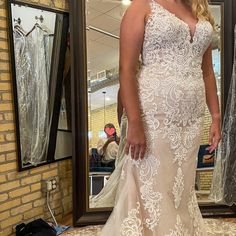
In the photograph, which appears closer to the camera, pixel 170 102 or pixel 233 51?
pixel 170 102

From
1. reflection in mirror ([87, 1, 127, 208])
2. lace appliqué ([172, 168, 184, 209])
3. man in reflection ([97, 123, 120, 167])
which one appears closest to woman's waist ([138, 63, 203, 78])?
lace appliqué ([172, 168, 184, 209])

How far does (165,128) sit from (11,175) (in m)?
1.16

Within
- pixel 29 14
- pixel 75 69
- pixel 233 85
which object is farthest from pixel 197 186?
pixel 29 14

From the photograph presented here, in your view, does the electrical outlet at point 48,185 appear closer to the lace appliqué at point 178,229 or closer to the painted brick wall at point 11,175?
the painted brick wall at point 11,175

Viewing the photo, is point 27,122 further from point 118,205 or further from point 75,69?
point 118,205

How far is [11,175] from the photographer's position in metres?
2.16

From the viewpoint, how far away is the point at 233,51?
7.89 feet

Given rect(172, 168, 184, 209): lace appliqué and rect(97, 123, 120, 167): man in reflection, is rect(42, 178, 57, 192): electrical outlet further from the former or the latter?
rect(172, 168, 184, 209): lace appliqué

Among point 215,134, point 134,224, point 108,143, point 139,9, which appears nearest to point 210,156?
point 108,143

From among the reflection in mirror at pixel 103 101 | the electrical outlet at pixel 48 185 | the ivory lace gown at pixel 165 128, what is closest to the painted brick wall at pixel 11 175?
the electrical outlet at pixel 48 185

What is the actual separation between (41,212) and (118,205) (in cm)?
108

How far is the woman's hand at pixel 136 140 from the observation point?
1.34 meters

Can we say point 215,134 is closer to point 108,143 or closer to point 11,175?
point 108,143

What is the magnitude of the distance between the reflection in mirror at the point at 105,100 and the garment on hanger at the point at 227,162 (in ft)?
0.35
